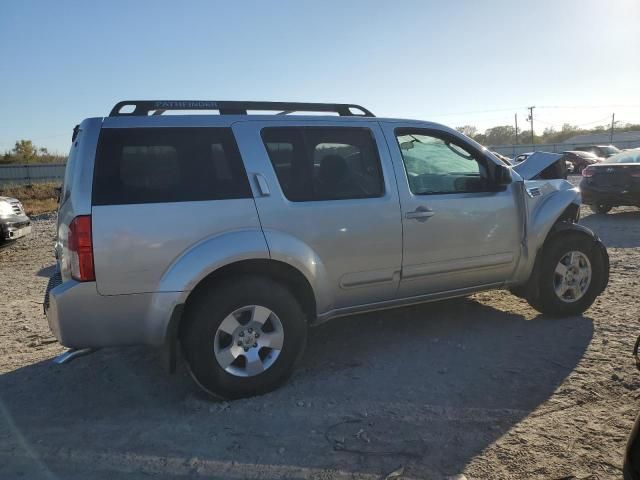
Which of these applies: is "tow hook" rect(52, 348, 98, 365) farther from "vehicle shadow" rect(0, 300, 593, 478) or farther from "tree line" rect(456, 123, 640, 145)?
"tree line" rect(456, 123, 640, 145)

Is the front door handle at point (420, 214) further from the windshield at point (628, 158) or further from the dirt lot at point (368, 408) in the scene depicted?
the windshield at point (628, 158)

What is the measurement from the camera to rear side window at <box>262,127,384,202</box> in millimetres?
3758

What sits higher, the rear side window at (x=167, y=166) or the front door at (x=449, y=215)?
the rear side window at (x=167, y=166)

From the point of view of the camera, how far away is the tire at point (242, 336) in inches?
133

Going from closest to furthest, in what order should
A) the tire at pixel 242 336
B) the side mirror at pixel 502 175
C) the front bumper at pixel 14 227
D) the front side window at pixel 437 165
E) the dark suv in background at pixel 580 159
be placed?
the tire at pixel 242 336 → the front side window at pixel 437 165 → the side mirror at pixel 502 175 → the front bumper at pixel 14 227 → the dark suv in background at pixel 580 159

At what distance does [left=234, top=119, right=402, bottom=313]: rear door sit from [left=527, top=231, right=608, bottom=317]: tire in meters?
1.63

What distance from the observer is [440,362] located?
160 inches

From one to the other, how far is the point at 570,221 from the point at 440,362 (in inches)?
88.5

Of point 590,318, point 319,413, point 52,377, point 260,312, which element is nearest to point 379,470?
point 319,413

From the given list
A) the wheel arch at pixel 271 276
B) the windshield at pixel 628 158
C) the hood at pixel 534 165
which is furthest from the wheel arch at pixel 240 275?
the windshield at pixel 628 158

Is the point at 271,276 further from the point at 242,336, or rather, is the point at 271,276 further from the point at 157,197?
the point at 157,197

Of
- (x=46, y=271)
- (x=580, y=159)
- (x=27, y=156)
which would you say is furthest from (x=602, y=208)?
(x=27, y=156)

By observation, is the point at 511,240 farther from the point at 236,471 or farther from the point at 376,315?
the point at 236,471

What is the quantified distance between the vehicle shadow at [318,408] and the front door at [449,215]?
600 millimetres
